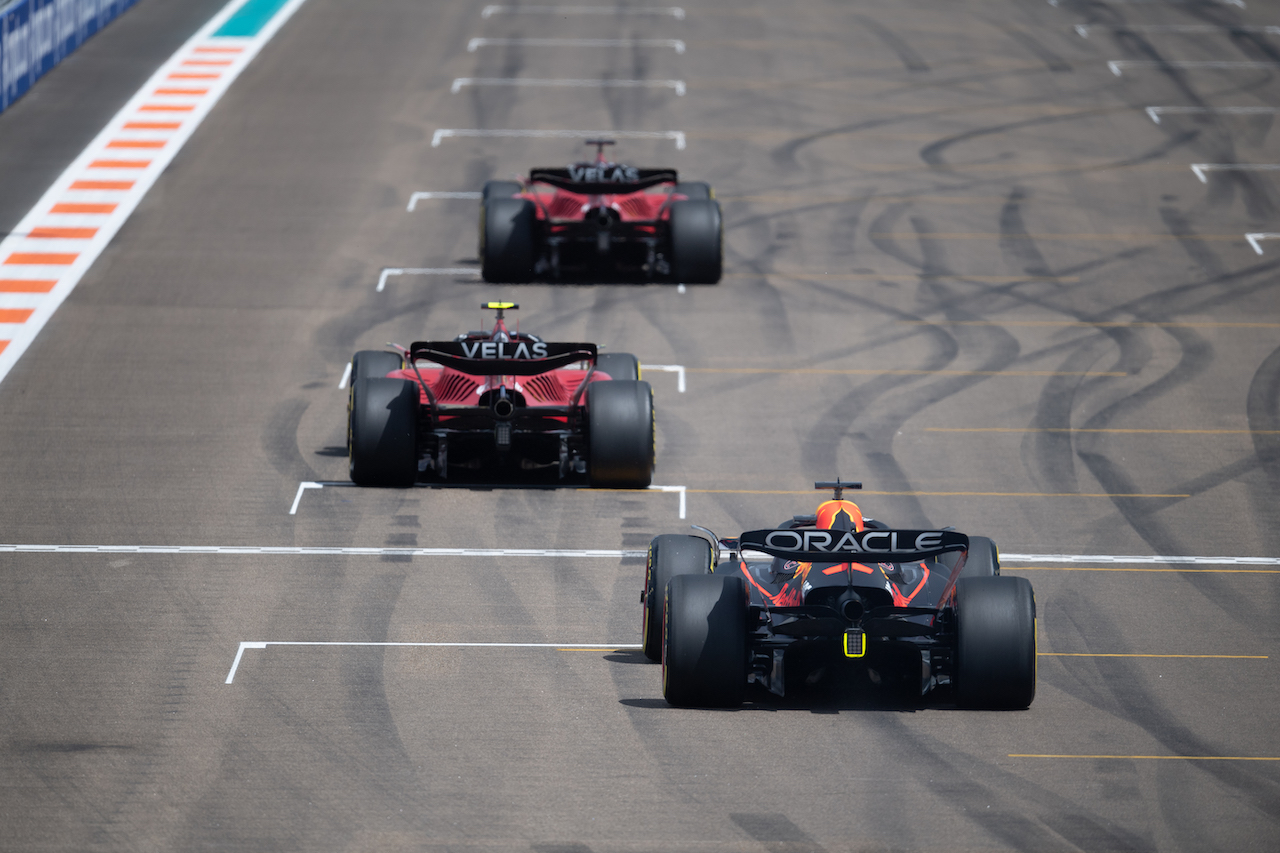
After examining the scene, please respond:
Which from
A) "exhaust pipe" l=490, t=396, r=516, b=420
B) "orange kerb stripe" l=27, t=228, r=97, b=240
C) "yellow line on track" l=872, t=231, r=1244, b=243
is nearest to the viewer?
"exhaust pipe" l=490, t=396, r=516, b=420

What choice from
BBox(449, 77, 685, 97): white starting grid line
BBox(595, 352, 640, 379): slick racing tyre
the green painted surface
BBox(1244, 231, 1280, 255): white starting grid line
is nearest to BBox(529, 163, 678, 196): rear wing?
BBox(595, 352, 640, 379): slick racing tyre

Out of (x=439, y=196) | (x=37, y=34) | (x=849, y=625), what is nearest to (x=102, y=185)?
(x=439, y=196)

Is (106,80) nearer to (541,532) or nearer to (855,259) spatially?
(855,259)

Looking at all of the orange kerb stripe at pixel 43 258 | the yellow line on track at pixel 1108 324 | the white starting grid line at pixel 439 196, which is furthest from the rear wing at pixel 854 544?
the white starting grid line at pixel 439 196

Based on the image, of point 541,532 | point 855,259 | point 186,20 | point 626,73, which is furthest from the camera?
point 186,20

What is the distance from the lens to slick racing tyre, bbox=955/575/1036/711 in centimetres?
1512

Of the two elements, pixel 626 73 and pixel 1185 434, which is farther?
pixel 626 73

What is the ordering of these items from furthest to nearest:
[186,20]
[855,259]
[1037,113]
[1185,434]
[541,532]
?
1. [186,20]
2. [1037,113]
3. [855,259]
4. [1185,434]
5. [541,532]

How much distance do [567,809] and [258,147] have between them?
83.5 feet

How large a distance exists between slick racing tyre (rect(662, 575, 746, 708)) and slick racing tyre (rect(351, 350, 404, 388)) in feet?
26.8

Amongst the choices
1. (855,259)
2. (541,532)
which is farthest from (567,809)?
(855,259)

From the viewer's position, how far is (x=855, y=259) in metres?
31.4

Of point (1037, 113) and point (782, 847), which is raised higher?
point (782, 847)

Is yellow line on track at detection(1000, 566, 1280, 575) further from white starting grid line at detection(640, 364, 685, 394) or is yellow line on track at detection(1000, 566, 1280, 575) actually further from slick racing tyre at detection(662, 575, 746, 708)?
white starting grid line at detection(640, 364, 685, 394)
